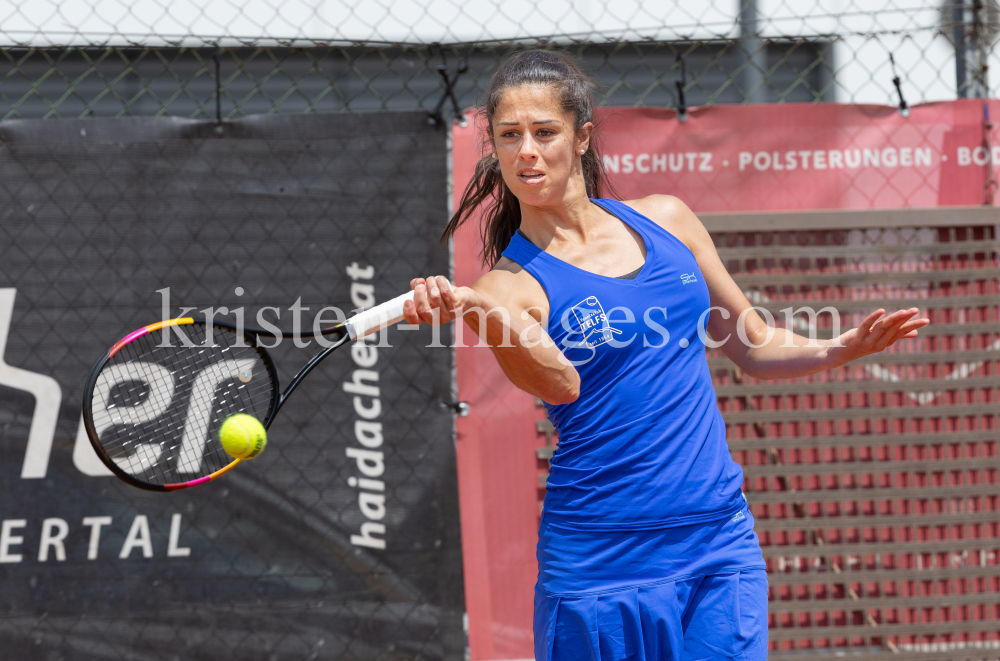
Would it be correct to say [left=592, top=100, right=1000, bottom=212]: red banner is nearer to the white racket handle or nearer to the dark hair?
the dark hair

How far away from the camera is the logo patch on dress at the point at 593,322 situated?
1690mm

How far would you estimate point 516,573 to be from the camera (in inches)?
125

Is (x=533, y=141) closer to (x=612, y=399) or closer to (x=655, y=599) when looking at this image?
(x=612, y=399)

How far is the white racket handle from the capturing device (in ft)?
5.80

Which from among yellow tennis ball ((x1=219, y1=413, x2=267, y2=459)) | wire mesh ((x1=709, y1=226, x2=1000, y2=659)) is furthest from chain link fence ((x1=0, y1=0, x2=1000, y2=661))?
yellow tennis ball ((x1=219, y1=413, x2=267, y2=459))

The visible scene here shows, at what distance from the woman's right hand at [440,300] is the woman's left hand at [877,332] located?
34.0 inches

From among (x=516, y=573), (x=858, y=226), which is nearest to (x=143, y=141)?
(x=516, y=573)

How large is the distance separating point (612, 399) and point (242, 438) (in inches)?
34.2

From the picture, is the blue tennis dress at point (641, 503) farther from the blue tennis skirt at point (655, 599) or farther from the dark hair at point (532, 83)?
the dark hair at point (532, 83)

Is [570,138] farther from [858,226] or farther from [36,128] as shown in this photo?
[36,128]

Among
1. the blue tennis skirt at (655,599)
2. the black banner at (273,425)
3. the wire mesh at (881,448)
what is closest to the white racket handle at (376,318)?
the blue tennis skirt at (655,599)

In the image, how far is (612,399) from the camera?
172 cm

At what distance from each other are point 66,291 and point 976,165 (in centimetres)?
366

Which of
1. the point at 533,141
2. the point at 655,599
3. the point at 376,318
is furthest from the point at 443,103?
the point at 655,599
